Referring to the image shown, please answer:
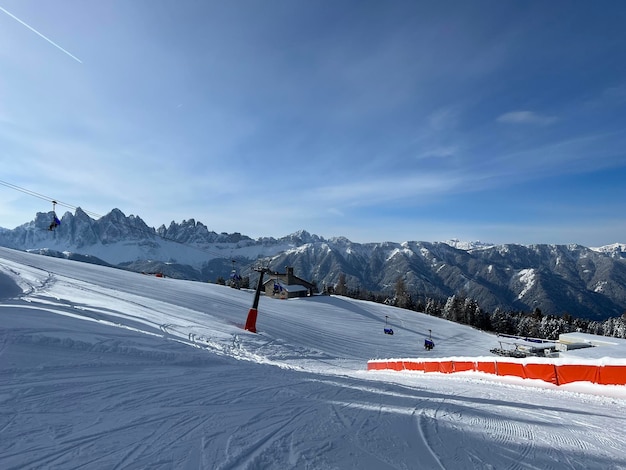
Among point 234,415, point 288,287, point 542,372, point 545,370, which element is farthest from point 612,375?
point 288,287

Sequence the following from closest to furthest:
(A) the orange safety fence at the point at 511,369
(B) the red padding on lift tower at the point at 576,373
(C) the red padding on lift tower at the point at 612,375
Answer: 1. (C) the red padding on lift tower at the point at 612,375
2. (B) the red padding on lift tower at the point at 576,373
3. (A) the orange safety fence at the point at 511,369

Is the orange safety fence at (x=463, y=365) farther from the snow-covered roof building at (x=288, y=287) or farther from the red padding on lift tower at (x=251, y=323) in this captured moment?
the snow-covered roof building at (x=288, y=287)

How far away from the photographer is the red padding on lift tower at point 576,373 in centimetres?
1205

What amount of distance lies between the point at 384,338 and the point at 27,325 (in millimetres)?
39719

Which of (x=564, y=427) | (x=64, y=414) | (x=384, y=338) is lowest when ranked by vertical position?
(x=384, y=338)

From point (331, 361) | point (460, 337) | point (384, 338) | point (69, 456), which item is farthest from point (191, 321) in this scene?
point (460, 337)

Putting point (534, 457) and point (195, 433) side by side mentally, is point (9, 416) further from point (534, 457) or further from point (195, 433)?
point (534, 457)

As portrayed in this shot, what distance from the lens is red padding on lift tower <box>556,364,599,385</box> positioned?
12047 millimetres

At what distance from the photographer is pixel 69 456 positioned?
4715 mm

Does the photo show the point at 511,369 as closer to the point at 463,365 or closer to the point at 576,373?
the point at 576,373

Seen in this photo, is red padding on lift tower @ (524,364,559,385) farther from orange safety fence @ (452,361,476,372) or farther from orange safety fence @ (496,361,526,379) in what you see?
orange safety fence @ (452,361,476,372)

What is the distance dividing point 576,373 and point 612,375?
1358mm

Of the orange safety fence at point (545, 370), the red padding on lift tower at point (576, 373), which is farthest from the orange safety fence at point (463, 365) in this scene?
the red padding on lift tower at point (576, 373)

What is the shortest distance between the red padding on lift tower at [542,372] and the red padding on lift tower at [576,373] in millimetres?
236
